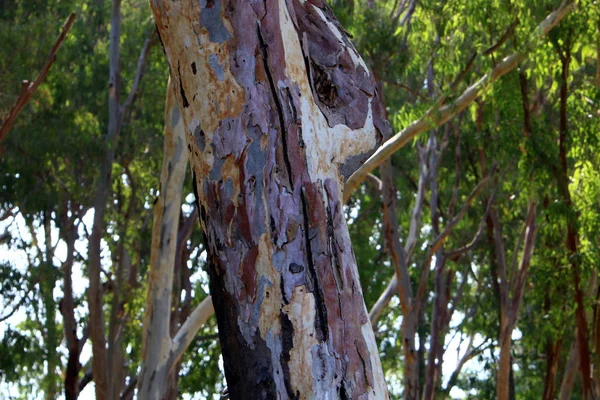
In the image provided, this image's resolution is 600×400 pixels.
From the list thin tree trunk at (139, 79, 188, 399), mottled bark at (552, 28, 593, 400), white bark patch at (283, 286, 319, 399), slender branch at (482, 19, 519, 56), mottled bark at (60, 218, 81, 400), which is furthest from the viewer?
mottled bark at (60, 218, 81, 400)

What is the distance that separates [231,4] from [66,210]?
1196 centimetres

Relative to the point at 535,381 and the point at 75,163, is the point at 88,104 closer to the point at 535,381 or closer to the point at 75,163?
the point at 75,163

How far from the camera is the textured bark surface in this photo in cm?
239

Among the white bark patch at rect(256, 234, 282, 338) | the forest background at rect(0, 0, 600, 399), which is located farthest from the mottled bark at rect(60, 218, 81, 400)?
the white bark patch at rect(256, 234, 282, 338)

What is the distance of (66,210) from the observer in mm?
14188

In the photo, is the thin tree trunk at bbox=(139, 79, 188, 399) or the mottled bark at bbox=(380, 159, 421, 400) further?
Answer: the mottled bark at bbox=(380, 159, 421, 400)

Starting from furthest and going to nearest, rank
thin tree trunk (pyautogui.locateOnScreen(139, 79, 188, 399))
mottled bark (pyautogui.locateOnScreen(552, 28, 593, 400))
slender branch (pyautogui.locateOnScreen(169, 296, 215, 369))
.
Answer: mottled bark (pyautogui.locateOnScreen(552, 28, 593, 400))
thin tree trunk (pyautogui.locateOnScreen(139, 79, 188, 399))
slender branch (pyautogui.locateOnScreen(169, 296, 215, 369))

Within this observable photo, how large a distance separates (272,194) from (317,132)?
0.24 m

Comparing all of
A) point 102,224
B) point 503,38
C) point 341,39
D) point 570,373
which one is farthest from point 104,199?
point 341,39

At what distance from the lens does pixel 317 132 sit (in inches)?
102

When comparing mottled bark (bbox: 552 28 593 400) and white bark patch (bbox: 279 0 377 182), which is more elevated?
mottled bark (bbox: 552 28 593 400)

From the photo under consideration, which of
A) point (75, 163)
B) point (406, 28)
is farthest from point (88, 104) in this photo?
point (406, 28)

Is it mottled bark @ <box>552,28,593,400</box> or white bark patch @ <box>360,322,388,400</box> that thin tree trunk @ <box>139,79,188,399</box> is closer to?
mottled bark @ <box>552,28,593,400</box>

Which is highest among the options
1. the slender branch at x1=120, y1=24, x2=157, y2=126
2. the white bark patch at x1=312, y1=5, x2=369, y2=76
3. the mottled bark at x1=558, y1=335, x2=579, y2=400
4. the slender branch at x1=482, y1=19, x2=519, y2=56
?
the slender branch at x1=120, y1=24, x2=157, y2=126
